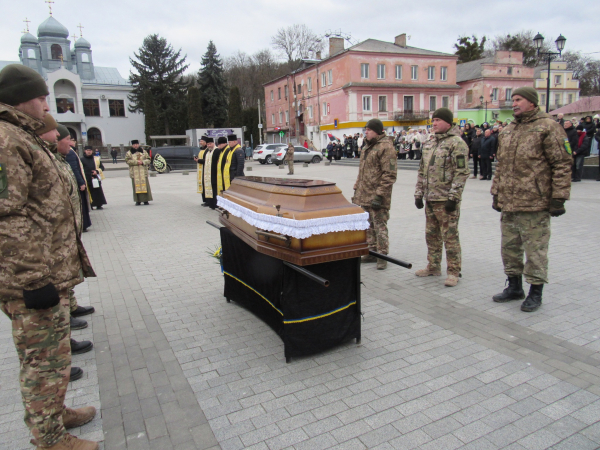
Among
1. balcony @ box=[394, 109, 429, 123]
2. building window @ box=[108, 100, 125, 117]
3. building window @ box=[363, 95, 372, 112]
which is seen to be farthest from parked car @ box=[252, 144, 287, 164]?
building window @ box=[108, 100, 125, 117]

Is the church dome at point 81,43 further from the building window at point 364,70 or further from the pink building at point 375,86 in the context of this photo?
the building window at point 364,70

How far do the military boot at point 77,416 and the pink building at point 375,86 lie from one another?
38586 mm

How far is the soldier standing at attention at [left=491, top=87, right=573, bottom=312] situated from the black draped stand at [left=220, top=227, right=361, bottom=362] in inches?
74.9

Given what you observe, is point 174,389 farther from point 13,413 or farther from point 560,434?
point 560,434

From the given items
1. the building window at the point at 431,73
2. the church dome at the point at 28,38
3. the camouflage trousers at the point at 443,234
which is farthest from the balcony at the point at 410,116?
the church dome at the point at 28,38

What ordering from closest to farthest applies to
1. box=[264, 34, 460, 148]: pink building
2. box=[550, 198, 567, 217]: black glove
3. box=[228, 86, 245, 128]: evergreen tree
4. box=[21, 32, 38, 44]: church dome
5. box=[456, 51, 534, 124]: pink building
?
box=[550, 198, 567, 217]: black glove < box=[264, 34, 460, 148]: pink building < box=[228, 86, 245, 128]: evergreen tree < box=[456, 51, 534, 124]: pink building < box=[21, 32, 38, 44]: church dome

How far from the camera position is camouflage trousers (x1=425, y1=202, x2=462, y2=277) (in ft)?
16.3

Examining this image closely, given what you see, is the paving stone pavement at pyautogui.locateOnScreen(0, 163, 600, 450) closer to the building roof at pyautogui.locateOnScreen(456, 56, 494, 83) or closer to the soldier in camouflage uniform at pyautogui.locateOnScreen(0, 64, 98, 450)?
the soldier in camouflage uniform at pyautogui.locateOnScreen(0, 64, 98, 450)

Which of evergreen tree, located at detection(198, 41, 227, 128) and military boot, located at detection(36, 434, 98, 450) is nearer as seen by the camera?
military boot, located at detection(36, 434, 98, 450)

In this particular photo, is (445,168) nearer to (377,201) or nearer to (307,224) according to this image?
(377,201)

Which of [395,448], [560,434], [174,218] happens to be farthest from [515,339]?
[174,218]

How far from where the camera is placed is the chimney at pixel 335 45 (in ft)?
150

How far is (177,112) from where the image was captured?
48.0m

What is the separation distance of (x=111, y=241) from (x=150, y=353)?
4.96m
